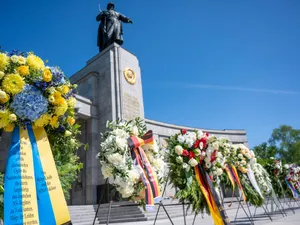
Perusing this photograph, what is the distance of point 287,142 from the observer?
54.1 metres

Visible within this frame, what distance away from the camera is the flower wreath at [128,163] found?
3881mm

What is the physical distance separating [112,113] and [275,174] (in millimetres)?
9757

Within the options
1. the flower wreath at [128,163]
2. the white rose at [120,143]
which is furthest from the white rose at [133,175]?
the white rose at [120,143]

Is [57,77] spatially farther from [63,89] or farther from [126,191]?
[126,191]

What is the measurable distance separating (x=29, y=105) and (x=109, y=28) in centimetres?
1743

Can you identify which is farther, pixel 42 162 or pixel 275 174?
pixel 275 174

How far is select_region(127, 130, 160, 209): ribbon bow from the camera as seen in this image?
4051mm

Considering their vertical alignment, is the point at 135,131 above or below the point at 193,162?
above

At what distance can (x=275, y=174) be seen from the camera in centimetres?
1194

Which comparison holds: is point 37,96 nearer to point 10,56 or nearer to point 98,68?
point 10,56

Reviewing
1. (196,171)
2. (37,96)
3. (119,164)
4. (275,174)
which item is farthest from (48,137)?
(275,174)

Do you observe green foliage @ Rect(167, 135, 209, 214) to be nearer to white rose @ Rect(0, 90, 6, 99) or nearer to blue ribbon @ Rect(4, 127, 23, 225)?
blue ribbon @ Rect(4, 127, 23, 225)

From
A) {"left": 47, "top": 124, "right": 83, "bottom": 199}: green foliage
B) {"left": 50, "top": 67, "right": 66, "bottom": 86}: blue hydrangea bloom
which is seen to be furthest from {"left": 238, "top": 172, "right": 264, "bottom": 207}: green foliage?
{"left": 50, "top": 67, "right": 66, "bottom": 86}: blue hydrangea bloom

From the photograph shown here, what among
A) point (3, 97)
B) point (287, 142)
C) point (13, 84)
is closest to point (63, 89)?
point (13, 84)
